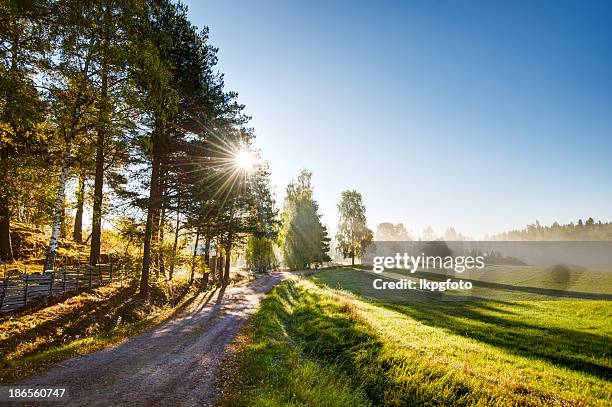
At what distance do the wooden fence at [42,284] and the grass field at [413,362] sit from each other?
962 centimetres

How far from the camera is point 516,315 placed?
24000mm

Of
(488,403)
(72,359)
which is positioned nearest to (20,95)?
(72,359)

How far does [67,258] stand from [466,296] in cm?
3967

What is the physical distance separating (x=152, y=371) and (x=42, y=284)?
9.05 m

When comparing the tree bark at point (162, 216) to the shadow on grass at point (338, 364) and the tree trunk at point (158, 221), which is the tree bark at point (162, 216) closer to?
the tree trunk at point (158, 221)

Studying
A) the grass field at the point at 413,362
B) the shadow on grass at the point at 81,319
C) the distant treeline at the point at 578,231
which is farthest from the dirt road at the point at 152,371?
the distant treeline at the point at 578,231

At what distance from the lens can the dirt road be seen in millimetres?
7328

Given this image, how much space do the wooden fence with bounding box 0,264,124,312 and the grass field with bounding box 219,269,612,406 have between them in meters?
9.62

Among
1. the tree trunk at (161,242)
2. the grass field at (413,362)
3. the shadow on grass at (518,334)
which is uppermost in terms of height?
the tree trunk at (161,242)

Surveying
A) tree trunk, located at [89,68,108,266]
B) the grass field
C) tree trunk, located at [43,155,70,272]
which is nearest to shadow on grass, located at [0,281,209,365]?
tree trunk, located at [43,155,70,272]

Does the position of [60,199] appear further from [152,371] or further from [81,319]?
[152,371]

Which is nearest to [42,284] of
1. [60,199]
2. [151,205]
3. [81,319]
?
[81,319]

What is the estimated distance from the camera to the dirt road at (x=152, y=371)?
7.33 meters

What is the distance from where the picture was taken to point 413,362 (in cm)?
1027
